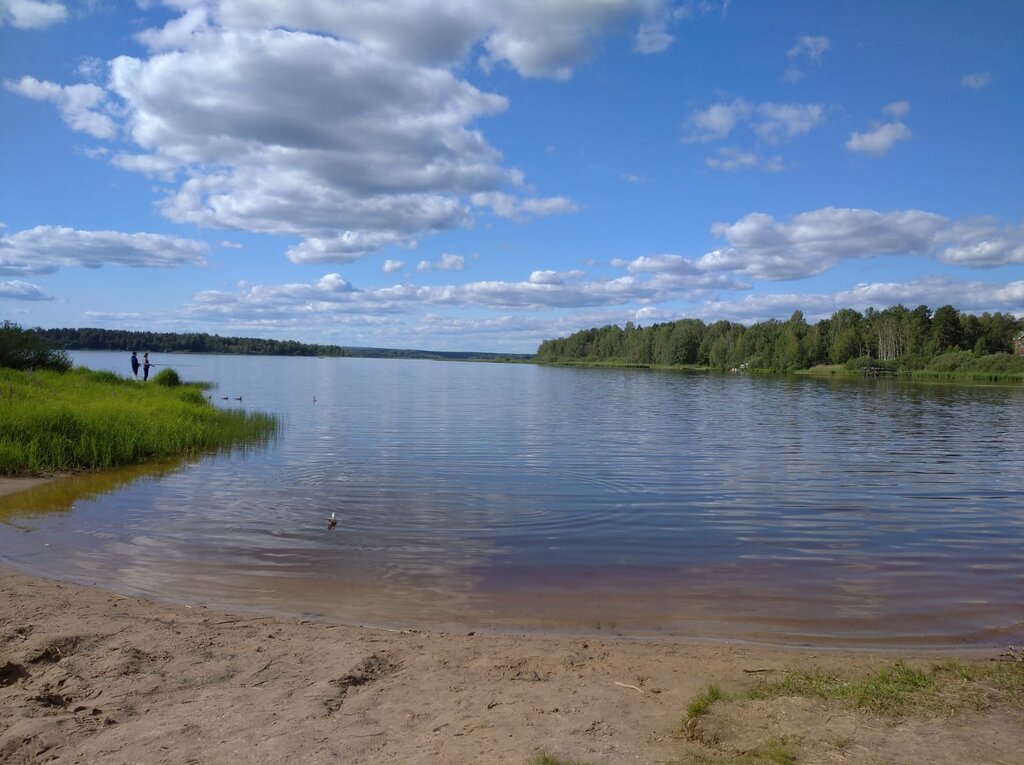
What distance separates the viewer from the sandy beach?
4715 millimetres

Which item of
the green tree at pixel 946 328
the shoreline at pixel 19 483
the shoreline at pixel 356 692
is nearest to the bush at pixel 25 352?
the shoreline at pixel 19 483

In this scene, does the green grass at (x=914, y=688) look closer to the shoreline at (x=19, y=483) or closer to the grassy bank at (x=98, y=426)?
the shoreline at (x=19, y=483)

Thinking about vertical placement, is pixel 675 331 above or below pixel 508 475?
above

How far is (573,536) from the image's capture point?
12727 millimetres

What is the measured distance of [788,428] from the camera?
33.0 m

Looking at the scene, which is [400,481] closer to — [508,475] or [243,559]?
[508,475]

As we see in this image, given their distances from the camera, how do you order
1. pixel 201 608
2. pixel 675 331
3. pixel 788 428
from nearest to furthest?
1. pixel 201 608
2. pixel 788 428
3. pixel 675 331

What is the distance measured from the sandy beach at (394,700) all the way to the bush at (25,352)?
107ft

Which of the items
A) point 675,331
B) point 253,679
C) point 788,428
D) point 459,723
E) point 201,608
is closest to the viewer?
point 459,723

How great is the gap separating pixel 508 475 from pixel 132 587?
10.9m

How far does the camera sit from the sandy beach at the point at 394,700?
186 inches

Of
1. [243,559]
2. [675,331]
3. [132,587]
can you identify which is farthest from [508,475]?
[675,331]

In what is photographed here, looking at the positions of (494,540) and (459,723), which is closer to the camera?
(459,723)

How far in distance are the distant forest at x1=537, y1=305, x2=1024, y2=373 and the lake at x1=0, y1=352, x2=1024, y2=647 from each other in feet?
361
